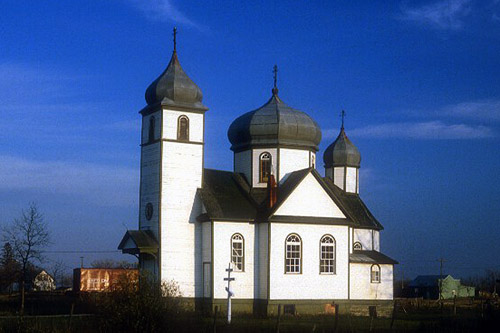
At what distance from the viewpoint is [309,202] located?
38688 mm

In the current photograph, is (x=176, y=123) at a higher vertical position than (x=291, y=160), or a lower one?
higher

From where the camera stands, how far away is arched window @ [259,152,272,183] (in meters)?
40.7

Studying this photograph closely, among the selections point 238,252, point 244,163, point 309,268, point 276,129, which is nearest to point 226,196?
point 238,252

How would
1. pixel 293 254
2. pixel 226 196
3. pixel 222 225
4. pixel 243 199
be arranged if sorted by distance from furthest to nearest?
pixel 243 199
pixel 226 196
pixel 293 254
pixel 222 225

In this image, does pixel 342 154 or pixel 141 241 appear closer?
pixel 141 241

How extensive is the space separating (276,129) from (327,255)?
692cm

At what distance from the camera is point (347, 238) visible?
1542 inches

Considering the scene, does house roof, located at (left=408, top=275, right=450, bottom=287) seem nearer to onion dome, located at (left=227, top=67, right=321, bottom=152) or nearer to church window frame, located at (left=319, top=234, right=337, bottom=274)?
onion dome, located at (left=227, top=67, right=321, bottom=152)

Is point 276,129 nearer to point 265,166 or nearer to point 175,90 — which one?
point 265,166

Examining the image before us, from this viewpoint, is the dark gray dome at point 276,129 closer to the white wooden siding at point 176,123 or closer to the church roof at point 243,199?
the church roof at point 243,199

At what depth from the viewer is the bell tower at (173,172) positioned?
37062 millimetres

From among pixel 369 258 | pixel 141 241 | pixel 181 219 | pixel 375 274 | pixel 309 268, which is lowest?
pixel 375 274

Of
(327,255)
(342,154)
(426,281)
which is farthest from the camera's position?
(426,281)

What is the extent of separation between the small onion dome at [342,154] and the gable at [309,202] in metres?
10.7
